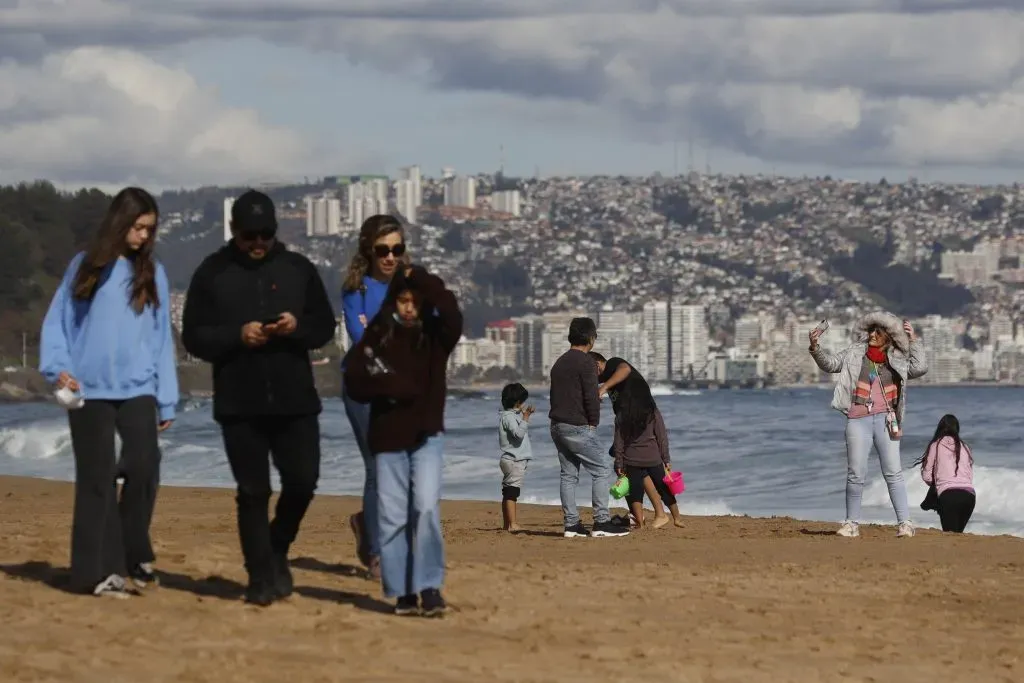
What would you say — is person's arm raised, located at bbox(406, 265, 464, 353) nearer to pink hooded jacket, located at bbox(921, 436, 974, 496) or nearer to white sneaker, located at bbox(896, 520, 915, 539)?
white sneaker, located at bbox(896, 520, 915, 539)

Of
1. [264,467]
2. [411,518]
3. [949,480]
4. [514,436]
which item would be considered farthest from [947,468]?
[264,467]

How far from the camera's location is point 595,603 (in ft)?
27.9

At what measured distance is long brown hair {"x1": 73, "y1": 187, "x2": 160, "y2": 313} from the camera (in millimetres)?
7594

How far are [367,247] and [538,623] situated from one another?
74.1 inches

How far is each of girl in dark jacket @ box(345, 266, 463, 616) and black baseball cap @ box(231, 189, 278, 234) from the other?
0.53m

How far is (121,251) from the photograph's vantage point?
7.62m

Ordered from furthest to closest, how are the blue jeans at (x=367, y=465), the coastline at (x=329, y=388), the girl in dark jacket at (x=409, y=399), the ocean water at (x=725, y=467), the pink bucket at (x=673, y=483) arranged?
the coastline at (x=329, y=388) → the ocean water at (x=725, y=467) → the pink bucket at (x=673, y=483) → the blue jeans at (x=367, y=465) → the girl in dark jacket at (x=409, y=399)

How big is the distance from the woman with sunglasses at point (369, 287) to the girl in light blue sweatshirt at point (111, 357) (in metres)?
0.99

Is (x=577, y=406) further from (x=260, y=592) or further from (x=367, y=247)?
(x=260, y=592)

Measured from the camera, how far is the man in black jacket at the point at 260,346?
7438 mm

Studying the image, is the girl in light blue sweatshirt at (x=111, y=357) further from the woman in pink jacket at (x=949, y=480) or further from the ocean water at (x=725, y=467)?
the ocean water at (x=725, y=467)

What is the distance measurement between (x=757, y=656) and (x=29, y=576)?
3.24 meters

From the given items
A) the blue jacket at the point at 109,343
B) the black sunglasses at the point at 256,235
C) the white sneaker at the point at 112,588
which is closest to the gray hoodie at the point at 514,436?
the white sneaker at the point at 112,588

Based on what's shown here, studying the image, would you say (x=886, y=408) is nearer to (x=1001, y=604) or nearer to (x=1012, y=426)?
(x=1001, y=604)
